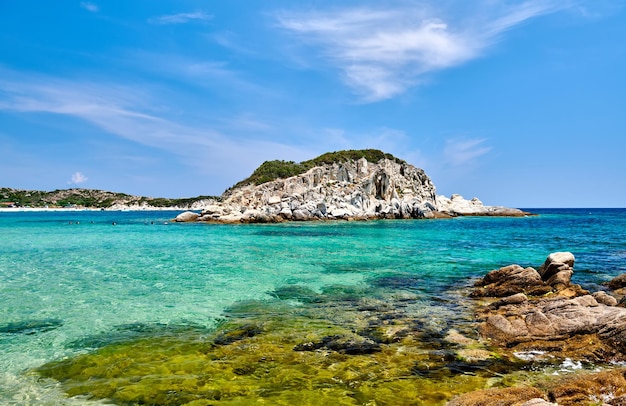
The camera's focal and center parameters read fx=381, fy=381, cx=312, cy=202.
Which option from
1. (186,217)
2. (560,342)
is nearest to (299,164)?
(186,217)

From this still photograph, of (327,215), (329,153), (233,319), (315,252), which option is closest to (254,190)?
(327,215)

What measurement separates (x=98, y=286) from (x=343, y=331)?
486 inches

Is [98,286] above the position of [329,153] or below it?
below

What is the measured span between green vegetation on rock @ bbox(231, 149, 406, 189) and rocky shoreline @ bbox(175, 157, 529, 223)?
7.87 feet

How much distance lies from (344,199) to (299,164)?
111 feet

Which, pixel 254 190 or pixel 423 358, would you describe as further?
pixel 254 190

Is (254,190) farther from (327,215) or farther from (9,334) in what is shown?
(9,334)

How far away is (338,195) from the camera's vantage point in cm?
8656

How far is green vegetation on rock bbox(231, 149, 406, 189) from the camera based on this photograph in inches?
4141

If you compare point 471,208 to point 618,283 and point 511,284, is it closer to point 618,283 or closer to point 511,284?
point 618,283

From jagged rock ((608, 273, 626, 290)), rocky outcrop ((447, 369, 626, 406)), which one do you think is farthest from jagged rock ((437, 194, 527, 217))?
rocky outcrop ((447, 369, 626, 406))

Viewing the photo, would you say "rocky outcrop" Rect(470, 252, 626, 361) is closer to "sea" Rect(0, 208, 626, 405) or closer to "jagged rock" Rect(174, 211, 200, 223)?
"sea" Rect(0, 208, 626, 405)

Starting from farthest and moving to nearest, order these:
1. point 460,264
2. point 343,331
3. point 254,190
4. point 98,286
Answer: point 254,190, point 460,264, point 98,286, point 343,331

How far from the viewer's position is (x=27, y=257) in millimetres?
26062
